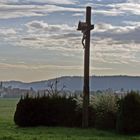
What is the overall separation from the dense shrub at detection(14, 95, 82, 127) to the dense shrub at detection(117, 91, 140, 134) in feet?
17.7

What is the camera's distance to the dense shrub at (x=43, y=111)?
2886cm

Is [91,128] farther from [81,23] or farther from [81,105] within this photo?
[81,23]

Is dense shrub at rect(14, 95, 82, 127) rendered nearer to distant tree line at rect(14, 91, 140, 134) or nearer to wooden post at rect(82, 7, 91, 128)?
distant tree line at rect(14, 91, 140, 134)

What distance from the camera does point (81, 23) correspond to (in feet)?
89.5

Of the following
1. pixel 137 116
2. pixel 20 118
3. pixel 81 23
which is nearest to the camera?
pixel 137 116

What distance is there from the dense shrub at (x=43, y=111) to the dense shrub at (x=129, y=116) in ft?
17.7

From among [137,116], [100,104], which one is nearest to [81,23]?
[100,104]

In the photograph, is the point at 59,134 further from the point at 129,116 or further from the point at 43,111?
the point at 43,111

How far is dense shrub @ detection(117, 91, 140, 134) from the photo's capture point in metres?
23.4

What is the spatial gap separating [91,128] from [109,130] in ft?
4.75

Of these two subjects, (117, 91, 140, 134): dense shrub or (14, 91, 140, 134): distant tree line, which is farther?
(14, 91, 140, 134): distant tree line

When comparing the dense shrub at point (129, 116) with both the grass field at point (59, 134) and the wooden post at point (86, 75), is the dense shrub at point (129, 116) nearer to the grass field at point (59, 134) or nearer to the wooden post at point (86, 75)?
the grass field at point (59, 134)

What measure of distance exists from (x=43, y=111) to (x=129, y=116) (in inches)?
279

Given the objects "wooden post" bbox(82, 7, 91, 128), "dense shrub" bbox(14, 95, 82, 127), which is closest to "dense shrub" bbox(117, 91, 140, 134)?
"wooden post" bbox(82, 7, 91, 128)
